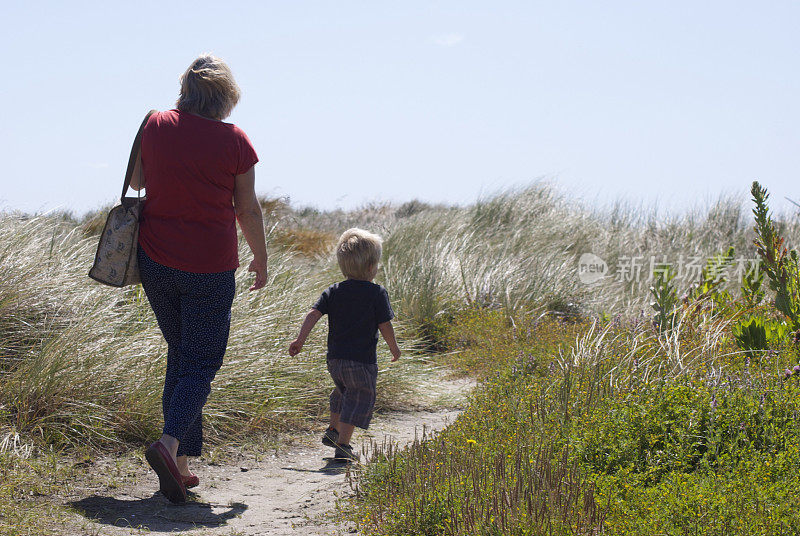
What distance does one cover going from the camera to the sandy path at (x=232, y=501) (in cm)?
341

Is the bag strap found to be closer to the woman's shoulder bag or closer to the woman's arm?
the woman's shoulder bag

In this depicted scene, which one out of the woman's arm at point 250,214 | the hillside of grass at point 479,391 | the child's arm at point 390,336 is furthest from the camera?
the child's arm at point 390,336

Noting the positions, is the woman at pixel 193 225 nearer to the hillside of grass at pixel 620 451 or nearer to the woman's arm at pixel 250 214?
the woman's arm at pixel 250 214

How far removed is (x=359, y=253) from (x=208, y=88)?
1322 mm

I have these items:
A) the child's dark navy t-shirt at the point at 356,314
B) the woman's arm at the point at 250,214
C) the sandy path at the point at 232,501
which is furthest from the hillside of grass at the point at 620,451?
the woman's arm at the point at 250,214

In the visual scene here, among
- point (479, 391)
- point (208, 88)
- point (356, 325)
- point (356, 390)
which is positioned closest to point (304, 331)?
point (356, 325)

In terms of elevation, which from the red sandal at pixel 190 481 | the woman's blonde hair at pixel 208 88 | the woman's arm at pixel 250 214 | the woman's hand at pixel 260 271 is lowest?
the red sandal at pixel 190 481

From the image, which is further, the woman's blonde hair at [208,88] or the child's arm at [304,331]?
the child's arm at [304,331]

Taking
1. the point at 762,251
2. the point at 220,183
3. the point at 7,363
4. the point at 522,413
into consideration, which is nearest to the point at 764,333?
the point at 762,251

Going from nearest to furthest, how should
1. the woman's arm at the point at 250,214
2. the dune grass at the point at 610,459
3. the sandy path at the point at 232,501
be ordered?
the dune grass at the point at 610,459
the sandy path at the point at 232,501
the woman's arm at the point at 250,214

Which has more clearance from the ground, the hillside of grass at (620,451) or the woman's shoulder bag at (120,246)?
the woman's shoulder bag at (120,246)

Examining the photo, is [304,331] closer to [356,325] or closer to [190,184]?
[356,325]

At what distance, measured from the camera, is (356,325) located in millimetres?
4543

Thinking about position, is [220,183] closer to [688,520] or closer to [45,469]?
[45,469]
